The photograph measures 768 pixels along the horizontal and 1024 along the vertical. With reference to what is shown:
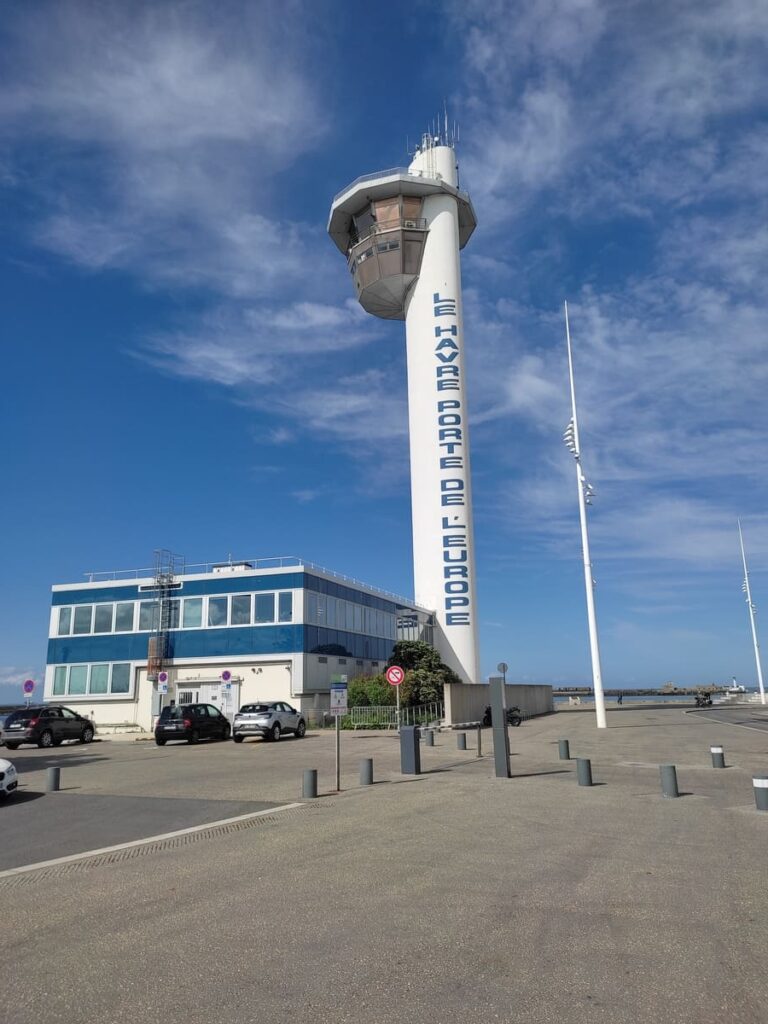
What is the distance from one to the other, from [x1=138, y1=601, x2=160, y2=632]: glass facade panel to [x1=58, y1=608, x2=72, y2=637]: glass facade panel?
5165 mm

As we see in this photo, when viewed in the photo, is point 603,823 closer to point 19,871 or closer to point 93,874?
point 93,874

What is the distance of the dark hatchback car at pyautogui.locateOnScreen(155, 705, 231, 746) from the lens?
2934 cm

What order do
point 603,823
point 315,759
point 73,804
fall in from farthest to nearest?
point 315,759 < point 73,804 < point 603,823

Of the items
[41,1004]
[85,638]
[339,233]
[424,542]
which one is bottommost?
[41,1004]

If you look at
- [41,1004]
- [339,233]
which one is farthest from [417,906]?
[339,233]

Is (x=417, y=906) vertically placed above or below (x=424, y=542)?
below

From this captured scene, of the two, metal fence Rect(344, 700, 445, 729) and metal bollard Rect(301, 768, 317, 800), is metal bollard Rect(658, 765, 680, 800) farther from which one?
metal fence Rect(344, 700, 445, 729)

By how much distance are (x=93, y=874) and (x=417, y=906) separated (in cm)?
389

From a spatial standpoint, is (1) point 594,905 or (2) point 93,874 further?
(2) point 93,874

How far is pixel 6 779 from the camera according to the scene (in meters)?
14.6

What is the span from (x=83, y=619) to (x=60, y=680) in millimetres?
3725

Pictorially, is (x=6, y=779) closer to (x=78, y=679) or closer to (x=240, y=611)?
(x=240, y=611)

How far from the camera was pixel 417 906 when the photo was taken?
273 inches

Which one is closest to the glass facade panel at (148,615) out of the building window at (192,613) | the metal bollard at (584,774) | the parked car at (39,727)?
the building window at (192,613)
